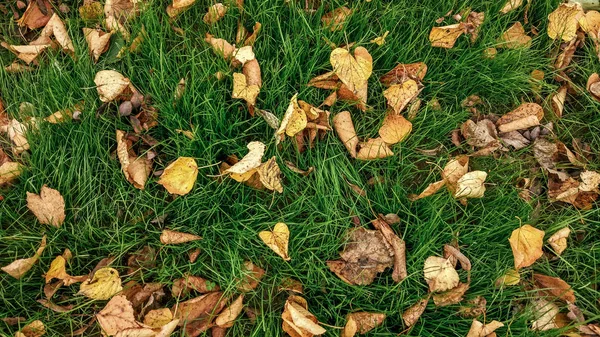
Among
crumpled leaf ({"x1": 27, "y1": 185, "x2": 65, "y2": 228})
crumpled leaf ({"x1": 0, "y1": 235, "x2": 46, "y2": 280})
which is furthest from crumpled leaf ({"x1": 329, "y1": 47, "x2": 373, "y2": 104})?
crumpled leaf ({"x1": 0, "y1": 235, "x2": 46, "y2": 280})

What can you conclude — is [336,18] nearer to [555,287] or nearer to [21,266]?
[555,287]

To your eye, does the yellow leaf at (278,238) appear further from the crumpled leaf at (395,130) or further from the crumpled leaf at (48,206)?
the crumpled leaf at (48,206)

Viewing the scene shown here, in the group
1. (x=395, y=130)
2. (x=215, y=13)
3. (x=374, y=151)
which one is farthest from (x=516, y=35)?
(x=215, y=13)

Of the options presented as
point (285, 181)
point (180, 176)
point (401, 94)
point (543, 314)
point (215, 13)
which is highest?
point (215, 13)

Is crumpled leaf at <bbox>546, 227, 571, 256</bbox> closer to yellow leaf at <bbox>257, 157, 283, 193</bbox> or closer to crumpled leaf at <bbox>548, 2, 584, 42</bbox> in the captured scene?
crumpled leaf at <bbox>548, 2, 584, 42</bbox>

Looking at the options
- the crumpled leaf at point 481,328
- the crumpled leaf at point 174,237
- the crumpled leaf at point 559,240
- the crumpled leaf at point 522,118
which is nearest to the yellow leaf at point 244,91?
the crumpled leaf at point 174,237

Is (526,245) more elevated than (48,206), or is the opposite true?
(48,206)

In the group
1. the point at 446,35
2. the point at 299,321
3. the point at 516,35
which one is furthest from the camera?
the point at 516,35
